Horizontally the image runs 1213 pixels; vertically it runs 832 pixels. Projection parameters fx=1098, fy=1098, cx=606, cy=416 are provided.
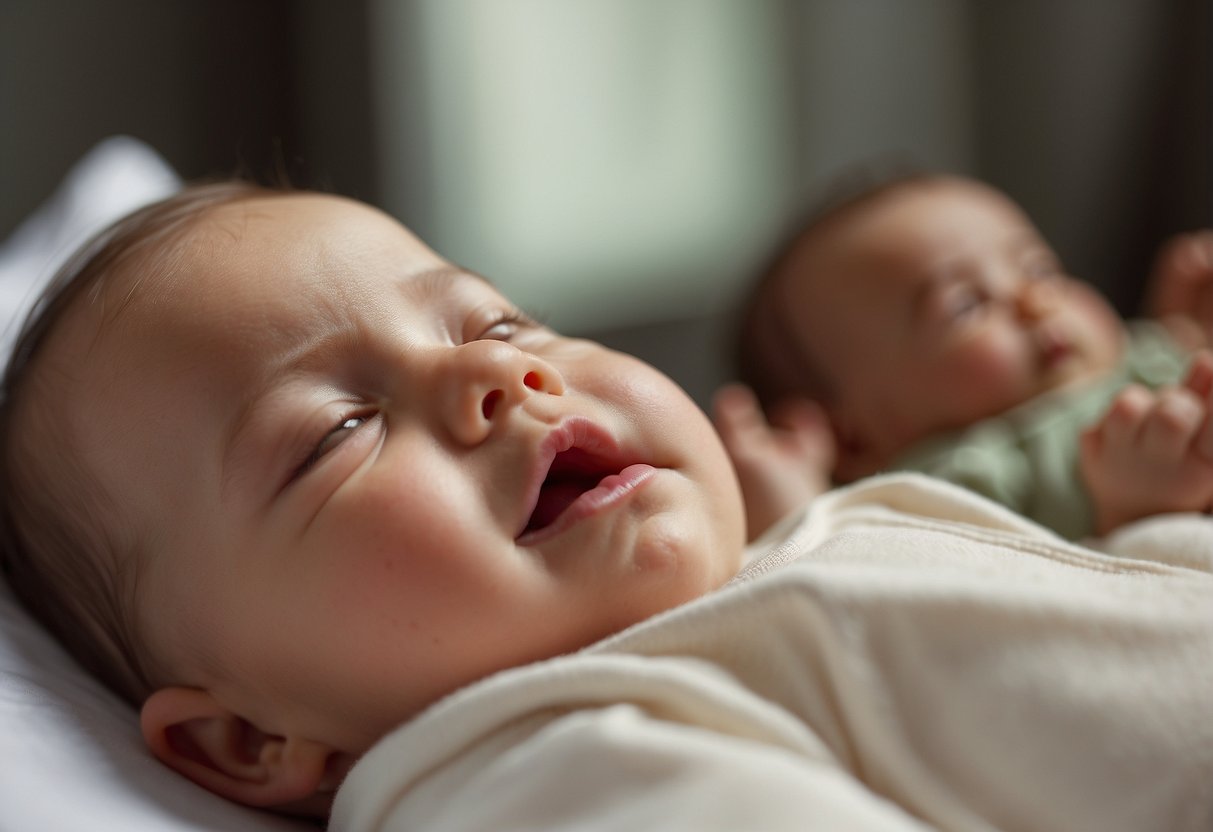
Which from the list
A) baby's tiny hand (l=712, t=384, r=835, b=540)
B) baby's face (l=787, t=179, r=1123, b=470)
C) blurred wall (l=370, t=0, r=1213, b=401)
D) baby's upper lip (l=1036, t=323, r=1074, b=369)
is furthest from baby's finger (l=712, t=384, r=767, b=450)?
blurred wall (l=370, t=0, r=1213, b=401)

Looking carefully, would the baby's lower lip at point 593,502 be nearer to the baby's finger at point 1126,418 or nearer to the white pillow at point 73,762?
the white pillow at point 73,762

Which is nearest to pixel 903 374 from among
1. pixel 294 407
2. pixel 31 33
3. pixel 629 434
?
pixel 629 434

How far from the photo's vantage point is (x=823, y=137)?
3.13 metres

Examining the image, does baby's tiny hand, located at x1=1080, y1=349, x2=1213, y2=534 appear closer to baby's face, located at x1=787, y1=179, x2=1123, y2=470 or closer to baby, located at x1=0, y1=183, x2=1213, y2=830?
baby, located at x1=0, y1=183, x2=1213, y2=830

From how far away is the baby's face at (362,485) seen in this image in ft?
2.35

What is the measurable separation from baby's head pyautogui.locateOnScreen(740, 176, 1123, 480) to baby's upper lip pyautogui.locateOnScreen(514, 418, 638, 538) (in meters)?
0.75

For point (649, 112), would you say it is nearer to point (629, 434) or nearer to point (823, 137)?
point (823, 137)

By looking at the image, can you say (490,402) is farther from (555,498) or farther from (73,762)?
(73,762)

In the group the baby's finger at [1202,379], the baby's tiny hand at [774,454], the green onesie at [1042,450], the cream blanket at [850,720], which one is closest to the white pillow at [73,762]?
the cream blanket at [850,720]

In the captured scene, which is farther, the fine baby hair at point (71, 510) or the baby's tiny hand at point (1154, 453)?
the baby's tiny hand at point (1154, 453)

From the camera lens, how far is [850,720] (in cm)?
66

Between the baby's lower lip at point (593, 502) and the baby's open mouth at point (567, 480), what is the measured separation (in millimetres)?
25

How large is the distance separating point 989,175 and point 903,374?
128 cm

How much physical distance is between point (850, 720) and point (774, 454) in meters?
0.69
